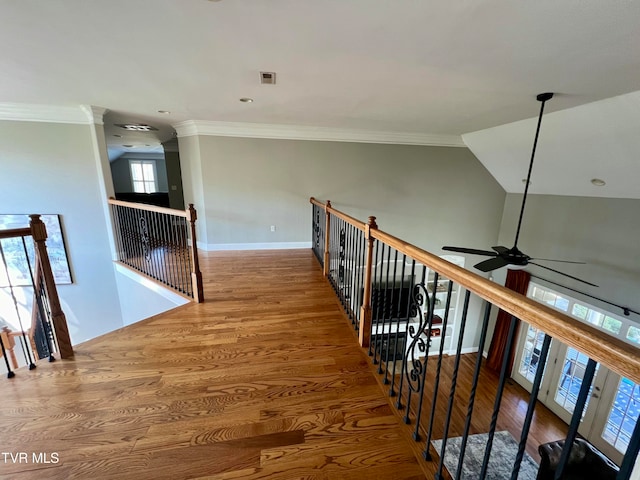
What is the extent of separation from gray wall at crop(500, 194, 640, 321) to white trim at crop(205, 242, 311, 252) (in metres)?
4.66

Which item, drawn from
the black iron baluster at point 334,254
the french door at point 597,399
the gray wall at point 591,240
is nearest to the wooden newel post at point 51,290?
the black iron baluster at point 334,254

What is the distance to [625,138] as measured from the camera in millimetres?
3254

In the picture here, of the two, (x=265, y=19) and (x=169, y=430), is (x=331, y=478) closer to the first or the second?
(x=169, y=430)

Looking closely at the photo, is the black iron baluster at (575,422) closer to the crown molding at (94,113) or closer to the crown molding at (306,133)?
the crown molding at (306,133)

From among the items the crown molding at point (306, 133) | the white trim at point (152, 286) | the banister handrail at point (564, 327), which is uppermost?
the crown molding at point (306, 133)

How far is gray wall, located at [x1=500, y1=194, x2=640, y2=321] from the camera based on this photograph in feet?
13.4

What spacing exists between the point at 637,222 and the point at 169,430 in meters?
6.20

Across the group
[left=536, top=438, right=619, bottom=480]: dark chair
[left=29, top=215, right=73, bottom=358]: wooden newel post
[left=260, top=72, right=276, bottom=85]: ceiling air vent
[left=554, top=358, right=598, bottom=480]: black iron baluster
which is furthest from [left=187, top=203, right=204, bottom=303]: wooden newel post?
[left=536, top=438, right=619, bottom=480]: dark chair

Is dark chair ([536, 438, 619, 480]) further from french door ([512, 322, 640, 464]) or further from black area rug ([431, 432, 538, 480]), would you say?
french door ([512, 322, 640, 464])

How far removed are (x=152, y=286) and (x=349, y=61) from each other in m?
3.70

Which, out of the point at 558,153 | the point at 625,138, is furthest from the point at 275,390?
the point at 558,153

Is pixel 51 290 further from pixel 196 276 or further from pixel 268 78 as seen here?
pixel 268 78

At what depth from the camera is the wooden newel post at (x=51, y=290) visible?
6.52ft

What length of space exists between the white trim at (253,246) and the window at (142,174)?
7.33 m
